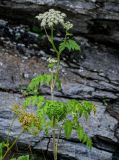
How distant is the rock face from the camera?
6.08 metres

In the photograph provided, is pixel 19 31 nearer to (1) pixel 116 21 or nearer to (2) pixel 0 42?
(2) pixel 0 42

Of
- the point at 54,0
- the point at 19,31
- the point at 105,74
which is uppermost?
the point at 54,0

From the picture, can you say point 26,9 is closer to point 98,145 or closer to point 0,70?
point 0,70

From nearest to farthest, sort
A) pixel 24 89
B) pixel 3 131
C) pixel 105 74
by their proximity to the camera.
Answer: pixel 3 131 < pixel 24 89 < pixel 105 74

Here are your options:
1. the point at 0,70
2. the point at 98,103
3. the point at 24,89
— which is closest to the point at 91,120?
the point at 98,103

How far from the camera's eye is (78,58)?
7.43m

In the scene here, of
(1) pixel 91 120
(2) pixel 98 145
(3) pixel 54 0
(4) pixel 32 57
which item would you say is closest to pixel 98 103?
(1) pixel 91 120

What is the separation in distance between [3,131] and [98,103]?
1.64m

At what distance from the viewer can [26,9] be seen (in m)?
7.52

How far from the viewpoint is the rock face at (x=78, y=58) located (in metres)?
6.08

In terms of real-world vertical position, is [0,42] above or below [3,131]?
above

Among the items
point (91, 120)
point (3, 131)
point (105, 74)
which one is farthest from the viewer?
point (105, 74)

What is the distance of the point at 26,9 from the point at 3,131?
2844mm

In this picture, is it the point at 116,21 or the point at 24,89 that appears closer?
the point at 24,89
